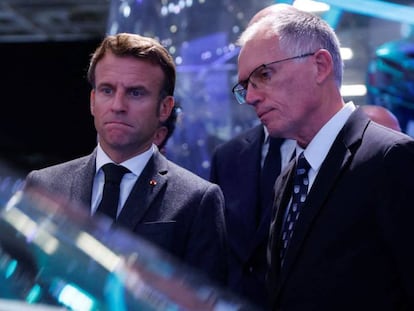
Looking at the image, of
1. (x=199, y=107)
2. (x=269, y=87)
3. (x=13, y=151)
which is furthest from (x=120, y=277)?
(x=13, y=151)

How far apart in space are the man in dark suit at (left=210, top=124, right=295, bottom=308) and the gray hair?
0.79 m

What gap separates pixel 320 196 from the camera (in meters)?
1.71

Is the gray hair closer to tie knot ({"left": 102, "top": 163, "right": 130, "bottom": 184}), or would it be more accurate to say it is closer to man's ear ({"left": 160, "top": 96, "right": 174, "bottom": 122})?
man's ear ({"left": 160, "top": 96, "right": 174, "bottom": 122})

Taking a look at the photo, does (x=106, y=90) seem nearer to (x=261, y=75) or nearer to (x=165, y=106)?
(x=165, y=106)

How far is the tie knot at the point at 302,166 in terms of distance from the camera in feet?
6.11

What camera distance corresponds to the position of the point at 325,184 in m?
1.72

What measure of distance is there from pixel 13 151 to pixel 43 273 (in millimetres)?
8732

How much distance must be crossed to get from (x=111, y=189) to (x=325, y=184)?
25.1 inches

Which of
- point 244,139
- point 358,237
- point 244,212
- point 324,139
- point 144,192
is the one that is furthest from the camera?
point 244,139

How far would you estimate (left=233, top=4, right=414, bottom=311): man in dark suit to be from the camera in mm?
1621

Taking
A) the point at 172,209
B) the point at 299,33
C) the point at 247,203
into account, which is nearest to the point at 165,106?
the point at 172,209

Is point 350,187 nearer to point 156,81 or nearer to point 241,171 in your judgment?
point 156,81

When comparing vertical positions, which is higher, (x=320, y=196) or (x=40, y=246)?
(x=40, y=246)

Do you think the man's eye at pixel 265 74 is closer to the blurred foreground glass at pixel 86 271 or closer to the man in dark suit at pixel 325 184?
the man in dark suit at pixel 325 184
